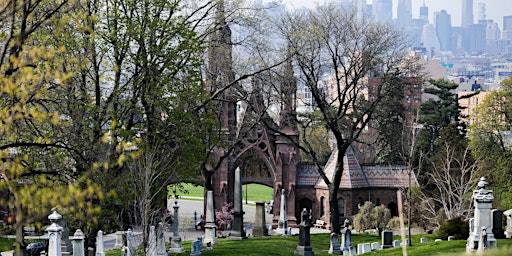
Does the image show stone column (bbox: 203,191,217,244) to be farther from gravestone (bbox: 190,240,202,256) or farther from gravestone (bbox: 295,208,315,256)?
gravestone (bbox: 295,208,315,256)

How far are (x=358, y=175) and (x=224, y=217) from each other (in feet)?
28.3

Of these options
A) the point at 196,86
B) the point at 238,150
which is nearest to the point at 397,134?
the point at 238,150

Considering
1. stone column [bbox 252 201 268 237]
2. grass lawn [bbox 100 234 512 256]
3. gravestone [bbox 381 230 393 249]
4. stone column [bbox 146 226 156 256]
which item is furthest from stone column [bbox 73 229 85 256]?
stone column [bbox 252 201 268 237]

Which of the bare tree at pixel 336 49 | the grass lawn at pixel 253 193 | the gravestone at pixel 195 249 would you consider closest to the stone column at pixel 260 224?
the bare tree at pixel 336 49

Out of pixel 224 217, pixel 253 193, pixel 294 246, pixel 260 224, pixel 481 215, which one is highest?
pixel 253 193

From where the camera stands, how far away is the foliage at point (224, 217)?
47125 millimetres

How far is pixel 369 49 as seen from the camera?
3575 centimetres

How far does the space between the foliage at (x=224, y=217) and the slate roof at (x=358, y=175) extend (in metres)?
5.22

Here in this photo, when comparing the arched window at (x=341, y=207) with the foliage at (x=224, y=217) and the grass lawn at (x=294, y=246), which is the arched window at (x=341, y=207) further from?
the grass lawn at (x=294, y=246)

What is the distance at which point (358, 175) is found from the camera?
167 ft

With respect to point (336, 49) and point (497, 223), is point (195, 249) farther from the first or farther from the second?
point (336, 49)

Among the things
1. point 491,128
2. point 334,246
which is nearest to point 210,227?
point 334,246

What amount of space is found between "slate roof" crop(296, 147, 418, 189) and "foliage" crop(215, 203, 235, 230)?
522 cm

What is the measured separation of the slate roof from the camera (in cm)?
5034
